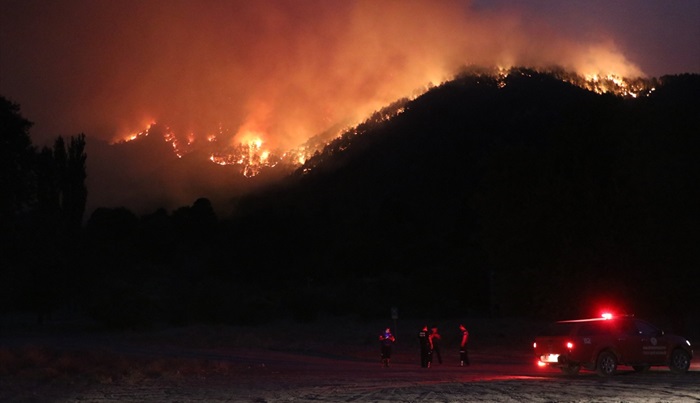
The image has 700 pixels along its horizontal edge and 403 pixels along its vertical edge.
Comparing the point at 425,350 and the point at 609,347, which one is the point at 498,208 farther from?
the point at 609,347

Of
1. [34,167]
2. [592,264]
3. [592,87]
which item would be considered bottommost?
[592,264]

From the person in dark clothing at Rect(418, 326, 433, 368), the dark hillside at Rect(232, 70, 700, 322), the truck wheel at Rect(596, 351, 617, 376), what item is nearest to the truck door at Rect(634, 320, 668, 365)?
the truck wheel at Rect(596, 351, 617, 376)

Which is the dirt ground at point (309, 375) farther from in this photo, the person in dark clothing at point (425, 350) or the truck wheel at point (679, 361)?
the person in dark clothing at point (425, 350)

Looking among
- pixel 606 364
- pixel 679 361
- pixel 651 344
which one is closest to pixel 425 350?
pixel 606 364

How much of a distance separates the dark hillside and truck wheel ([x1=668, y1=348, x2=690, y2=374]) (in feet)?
34.7

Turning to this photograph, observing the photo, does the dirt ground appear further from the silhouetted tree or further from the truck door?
the silhouetted tree

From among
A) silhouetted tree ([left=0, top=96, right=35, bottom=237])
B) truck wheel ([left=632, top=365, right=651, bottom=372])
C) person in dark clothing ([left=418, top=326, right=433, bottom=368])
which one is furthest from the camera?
silhouetted tree ([left=0, top=96, right=35, bottom=237])

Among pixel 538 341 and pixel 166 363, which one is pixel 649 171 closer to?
pixel 538 341

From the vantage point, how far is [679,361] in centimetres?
2222

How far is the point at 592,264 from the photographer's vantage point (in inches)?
1291

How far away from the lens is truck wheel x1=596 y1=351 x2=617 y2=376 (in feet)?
69.7

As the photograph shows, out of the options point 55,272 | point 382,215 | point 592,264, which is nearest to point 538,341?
point 592,264

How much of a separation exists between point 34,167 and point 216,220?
83734mm

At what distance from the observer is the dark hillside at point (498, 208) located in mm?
33219
